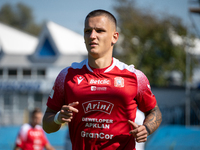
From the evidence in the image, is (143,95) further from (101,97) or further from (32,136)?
(32,136)

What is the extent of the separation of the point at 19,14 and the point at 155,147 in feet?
209

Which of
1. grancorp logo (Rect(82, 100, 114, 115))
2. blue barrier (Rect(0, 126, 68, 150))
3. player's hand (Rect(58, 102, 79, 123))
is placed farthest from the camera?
blue barrier (Rect(0, 126, 68, 150))

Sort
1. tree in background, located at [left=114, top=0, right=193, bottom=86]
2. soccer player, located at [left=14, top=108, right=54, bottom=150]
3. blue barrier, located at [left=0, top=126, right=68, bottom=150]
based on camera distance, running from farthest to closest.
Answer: tree in background, located at [left=114, top=0, right=193, bottom=86] → blue barrier, located at [left=0, top=126, right=68, bottom=150] → soccer player, located at [left=14, top=108, right=54, bottom=150]

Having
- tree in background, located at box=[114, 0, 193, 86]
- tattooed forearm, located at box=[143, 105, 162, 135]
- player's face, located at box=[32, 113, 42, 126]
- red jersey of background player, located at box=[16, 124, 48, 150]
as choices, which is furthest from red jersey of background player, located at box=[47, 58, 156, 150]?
tree in background, located at box=[114, 0, 193, 86]

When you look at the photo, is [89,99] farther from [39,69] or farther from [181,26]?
[39,69]

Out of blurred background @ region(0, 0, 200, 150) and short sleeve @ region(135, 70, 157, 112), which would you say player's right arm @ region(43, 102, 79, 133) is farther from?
blurred background @ region(0, 0, 200, 150)

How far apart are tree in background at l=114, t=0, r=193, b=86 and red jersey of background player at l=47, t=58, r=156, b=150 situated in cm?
2550

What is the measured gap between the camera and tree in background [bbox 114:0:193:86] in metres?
28.1

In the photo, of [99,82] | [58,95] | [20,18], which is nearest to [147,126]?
[99,82]

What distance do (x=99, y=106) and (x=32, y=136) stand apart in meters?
4.85

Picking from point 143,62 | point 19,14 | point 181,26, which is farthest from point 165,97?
point 19,14

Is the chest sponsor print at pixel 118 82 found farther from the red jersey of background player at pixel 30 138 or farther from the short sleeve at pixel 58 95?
the red jersey of background player at pixel 30 138

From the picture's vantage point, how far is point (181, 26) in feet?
89.6

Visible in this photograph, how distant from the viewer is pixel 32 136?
23.5 ft
